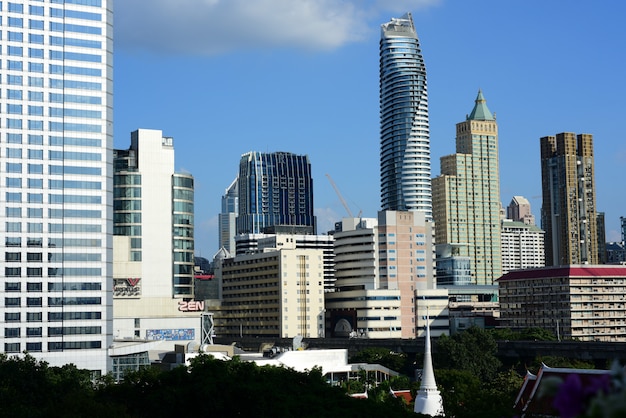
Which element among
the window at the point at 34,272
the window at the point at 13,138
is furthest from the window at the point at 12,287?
the window at the point at 13,138

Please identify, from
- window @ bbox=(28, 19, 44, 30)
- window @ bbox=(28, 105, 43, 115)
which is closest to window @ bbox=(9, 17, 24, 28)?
window @ bbox=(28, 19, 44, 30)

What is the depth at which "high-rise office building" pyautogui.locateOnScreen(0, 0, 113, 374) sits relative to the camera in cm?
15212

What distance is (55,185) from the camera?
15588cm

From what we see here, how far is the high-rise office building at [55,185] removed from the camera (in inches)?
5989

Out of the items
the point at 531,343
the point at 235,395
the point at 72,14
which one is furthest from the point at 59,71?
the point at 531,343

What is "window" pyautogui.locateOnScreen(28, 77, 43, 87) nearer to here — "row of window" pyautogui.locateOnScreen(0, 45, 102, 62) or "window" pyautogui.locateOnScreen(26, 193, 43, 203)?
"row of window" pyautogui.locateOnScreen(0, 45, 102, 62)

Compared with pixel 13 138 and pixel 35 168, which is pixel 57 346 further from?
pixel 13 138

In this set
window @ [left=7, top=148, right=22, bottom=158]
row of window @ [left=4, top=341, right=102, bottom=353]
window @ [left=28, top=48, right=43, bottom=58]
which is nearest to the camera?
row of window @ [left=4, top=341, right=102, bottom=353]

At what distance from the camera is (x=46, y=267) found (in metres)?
154

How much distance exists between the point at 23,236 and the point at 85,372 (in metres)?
39.8

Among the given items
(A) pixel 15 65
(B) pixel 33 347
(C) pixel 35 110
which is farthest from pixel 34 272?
(A) pixel 15 65

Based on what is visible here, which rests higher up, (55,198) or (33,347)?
(55,198)

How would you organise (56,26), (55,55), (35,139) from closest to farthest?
(35,139) < (55,55) < (56,26)

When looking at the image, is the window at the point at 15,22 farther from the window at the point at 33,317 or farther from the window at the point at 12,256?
the window at the point at 33,317
